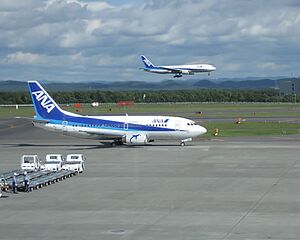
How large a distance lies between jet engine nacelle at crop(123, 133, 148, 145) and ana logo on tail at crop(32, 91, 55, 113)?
8478mm

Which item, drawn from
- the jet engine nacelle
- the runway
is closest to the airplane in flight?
the jet engine nacelle

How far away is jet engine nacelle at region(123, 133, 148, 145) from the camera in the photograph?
73.4 meters

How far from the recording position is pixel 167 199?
39.0m

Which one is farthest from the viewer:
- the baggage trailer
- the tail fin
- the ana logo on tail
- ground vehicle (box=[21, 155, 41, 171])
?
the ana logo on tail

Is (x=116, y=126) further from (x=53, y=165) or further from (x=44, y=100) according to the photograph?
(x=53, y=165)

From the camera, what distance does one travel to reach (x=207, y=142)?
3100 inches

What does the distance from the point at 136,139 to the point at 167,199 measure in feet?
113

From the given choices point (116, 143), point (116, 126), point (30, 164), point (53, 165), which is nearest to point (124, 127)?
point (116, 126)

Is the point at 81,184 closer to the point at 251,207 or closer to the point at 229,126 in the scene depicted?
the point at 251,207

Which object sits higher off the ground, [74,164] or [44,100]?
[44,100]

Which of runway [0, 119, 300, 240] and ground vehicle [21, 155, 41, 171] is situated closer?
runway [0, 119, 300, 240]

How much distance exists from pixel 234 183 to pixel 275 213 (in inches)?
433

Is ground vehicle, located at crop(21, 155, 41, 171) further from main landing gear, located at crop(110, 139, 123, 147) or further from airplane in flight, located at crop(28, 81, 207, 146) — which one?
main landing gear, located at crop(110, 139, 123, 147)

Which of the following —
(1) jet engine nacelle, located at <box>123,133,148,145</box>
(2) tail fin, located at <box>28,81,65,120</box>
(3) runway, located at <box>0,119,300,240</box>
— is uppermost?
(2) tail fin, located at <box>28,81,65,120</box>
